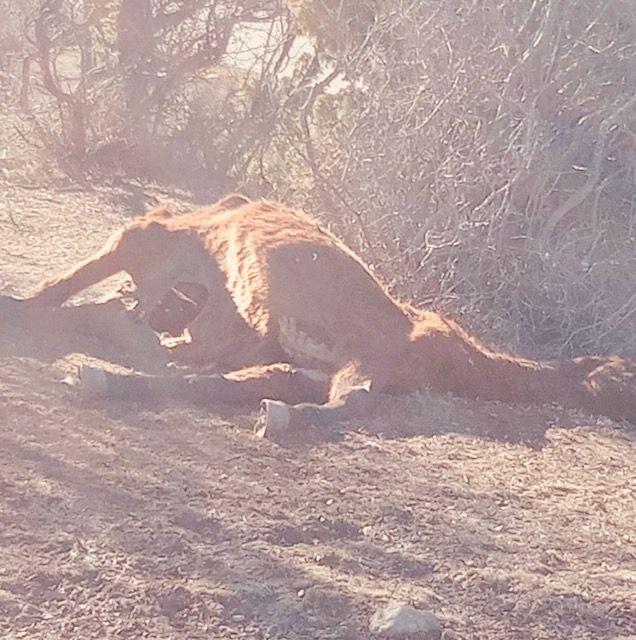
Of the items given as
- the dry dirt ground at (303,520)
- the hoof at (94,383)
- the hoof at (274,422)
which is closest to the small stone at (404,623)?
the dry dirt ground at (303,520)

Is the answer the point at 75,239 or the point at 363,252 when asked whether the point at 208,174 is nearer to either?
the point at 75,239

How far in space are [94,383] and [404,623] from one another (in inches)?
91.5

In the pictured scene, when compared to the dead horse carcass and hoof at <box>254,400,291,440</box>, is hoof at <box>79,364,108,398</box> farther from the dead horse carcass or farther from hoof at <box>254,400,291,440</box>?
hoof at <box>254,400,291,440</box>

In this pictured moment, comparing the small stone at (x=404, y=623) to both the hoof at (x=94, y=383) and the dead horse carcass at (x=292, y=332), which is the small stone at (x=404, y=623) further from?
the hoof at (x=94, y=383)

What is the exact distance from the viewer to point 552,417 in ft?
20.5

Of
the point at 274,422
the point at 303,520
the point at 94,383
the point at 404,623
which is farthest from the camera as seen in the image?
the point at 94,383

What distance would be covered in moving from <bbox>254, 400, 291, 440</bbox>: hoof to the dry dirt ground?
0.07 meters

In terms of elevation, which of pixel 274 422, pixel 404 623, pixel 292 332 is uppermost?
pixel 292 332

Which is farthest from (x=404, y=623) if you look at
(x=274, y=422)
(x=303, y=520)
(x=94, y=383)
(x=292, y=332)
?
(x=292, y=332)

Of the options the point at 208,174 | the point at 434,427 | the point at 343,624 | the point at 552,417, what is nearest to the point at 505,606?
the point at 343,624

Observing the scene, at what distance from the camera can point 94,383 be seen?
5578 millimetres

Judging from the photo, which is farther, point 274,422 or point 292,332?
point 292,332

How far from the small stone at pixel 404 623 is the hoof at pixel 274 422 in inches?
64.9

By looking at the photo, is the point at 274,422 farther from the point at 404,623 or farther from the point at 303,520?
the point at 404,623
